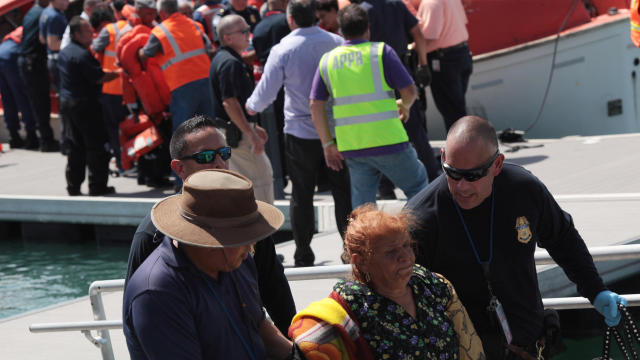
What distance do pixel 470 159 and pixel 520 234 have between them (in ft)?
1.18

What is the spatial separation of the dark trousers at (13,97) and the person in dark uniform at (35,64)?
1.62 feet

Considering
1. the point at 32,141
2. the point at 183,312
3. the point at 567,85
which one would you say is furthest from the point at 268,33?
the point at 32,141

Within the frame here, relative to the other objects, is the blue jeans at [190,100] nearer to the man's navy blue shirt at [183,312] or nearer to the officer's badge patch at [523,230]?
the officer's badge patch at [523,230]

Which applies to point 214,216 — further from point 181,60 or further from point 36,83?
point 36,83

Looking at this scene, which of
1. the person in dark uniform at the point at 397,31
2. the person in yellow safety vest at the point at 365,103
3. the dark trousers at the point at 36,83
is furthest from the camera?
the dark trousers at the point at 36,83

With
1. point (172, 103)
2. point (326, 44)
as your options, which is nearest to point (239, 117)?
point (326, 44)

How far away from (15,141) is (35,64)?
73.6 inches

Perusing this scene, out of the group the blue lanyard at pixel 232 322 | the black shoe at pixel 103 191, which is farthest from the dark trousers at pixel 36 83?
the blue lanyard at pixel 232 322

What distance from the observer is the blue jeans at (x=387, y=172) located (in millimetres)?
5867

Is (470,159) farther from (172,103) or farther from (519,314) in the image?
(172,103)

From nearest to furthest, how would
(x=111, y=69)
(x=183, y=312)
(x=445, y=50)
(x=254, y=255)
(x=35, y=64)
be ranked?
(x=183, y=312), (x=254, y=255), (x=445, y=50), (x=111, y=69), (x=35, y=64)

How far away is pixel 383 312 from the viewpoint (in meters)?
2.97

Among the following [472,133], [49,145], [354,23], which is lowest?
[49,145]

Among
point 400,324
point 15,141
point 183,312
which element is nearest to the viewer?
point 183,312
